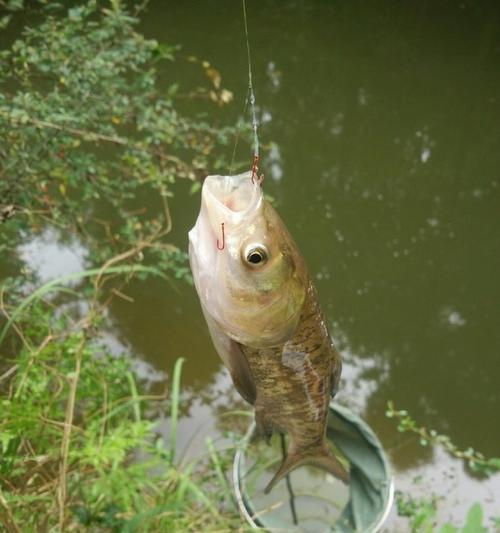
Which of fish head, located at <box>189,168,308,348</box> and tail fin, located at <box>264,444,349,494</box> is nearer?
fish head, located at <box>189,168,308,348</box>

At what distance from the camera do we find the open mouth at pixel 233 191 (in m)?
0.91

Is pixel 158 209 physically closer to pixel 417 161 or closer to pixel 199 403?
pixel 199 403

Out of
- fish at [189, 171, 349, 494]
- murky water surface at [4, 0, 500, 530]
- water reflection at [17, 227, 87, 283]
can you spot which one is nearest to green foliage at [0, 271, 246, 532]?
murky water surface at [4, 0, 500, 530]

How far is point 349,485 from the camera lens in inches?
83.2

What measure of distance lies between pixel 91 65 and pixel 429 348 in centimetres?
233

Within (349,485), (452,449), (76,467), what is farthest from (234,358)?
(452,449)

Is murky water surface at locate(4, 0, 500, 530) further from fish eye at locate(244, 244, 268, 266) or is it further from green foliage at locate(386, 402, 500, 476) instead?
fish eye at locate(244, 244, 268, 266)

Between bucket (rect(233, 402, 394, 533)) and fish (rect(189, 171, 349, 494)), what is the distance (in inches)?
31.7

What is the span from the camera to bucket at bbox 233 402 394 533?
77.1 inches

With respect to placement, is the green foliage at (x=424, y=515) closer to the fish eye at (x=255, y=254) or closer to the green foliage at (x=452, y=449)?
the green foliage at (x=452, y=449)

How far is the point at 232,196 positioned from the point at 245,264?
114 mm

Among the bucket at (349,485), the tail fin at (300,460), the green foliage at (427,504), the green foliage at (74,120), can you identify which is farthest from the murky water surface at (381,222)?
the tail fin at (300,460)

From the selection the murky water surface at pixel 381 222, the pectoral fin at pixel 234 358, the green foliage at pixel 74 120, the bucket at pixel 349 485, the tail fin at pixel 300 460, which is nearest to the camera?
the pectoral fin at pixel 234 358

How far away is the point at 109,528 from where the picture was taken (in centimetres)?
167
